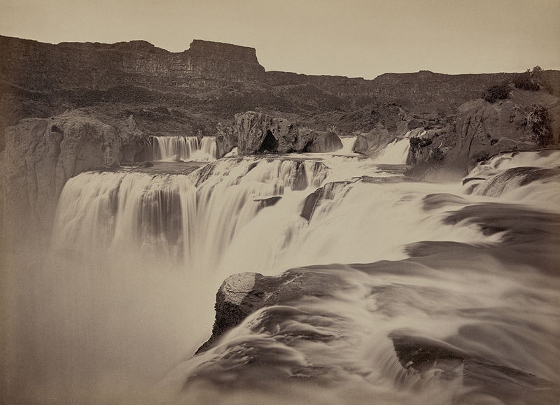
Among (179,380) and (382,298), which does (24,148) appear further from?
(382,298)

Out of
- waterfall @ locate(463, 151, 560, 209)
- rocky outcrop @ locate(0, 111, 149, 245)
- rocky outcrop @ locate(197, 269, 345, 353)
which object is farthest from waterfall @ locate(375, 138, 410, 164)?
rocky outcrop @ locate(197, 269, 345, 353)

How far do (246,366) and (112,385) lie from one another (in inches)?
81.0

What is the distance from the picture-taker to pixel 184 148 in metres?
9.95

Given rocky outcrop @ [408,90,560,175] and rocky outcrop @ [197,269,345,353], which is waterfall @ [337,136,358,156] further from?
rocky outcrop @ [197,269,345,353]

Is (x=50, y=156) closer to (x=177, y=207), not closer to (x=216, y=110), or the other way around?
(x=177, y=207)

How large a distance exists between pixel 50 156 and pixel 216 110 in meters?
→ 5.21

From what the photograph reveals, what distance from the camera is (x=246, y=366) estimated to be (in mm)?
3494

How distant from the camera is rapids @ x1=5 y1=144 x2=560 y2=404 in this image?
3486mm

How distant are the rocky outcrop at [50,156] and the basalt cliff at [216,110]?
0.03 m

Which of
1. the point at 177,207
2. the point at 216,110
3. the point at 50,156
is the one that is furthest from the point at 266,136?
the point at 50,156

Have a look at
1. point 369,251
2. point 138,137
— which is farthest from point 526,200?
point 138,137

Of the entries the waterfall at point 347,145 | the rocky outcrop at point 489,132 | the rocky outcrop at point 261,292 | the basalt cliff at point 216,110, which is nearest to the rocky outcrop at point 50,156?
the basalt cliff at point 216,110

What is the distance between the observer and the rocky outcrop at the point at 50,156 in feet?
32.0

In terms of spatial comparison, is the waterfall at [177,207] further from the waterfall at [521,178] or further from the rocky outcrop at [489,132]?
the waterfall at [521,178]
